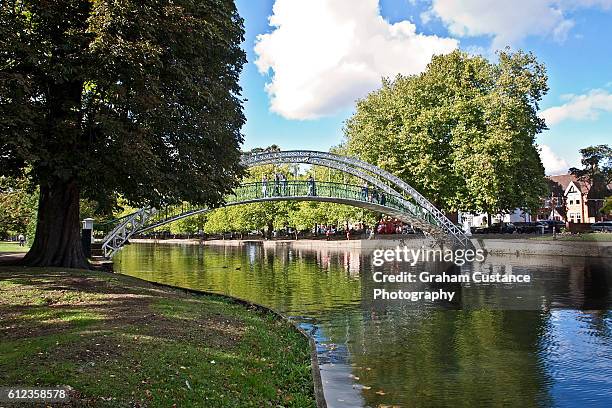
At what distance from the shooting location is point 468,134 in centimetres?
4959

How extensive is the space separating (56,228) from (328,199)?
27384 millimetres

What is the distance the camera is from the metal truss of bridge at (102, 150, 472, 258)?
3741cm

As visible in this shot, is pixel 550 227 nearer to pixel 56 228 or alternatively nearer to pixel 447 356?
pixel 447 356

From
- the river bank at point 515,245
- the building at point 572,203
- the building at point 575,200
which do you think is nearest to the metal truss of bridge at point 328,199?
the river bank at point 515,245

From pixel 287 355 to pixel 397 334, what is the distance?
533 cm

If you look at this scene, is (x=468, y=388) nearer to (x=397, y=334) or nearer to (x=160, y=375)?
(x=397, y=334)

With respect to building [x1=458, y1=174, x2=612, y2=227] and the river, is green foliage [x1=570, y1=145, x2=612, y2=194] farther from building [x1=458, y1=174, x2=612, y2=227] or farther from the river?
the river

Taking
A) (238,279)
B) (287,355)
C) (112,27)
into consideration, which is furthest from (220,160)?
(287,355)

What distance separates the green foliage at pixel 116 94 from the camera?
53.8ft

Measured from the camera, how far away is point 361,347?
1425 centimetres

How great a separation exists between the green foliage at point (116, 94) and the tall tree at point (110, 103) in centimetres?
4

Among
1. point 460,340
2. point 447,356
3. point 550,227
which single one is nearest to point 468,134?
point 550,227

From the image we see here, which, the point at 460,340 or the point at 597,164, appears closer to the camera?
the point at 460,340

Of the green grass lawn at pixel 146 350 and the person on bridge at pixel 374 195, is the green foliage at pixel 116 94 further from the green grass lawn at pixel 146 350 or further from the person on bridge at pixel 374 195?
the person on bridge at pixel 374 195
